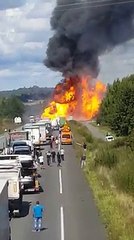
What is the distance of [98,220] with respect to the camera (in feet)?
80.3

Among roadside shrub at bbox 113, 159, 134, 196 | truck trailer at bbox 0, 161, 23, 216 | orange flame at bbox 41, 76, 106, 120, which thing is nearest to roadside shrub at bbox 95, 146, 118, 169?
roadside shrub at bbox 113, 159, 134, 196

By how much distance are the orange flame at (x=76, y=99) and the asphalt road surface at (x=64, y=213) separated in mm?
56515

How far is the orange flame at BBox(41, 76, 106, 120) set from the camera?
322 feet

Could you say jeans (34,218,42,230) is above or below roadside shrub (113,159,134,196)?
below

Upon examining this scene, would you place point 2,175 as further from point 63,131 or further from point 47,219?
point 63,131

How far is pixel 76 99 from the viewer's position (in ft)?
337

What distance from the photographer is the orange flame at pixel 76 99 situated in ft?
322

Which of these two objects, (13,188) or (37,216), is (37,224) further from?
(13,188)

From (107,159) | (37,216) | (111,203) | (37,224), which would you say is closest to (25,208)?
(111,203)

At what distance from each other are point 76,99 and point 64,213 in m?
76.5

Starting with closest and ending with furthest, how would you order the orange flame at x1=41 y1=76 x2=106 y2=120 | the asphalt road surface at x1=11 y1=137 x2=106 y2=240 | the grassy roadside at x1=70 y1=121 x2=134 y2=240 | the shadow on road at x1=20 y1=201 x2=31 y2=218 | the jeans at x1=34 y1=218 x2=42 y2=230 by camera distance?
1. the grassy roadside at x1=70 y1=121 x2=134 y2=240
2. the asphalt road surface at x1=11 y1=137 x2=106 y2=240
3. the jeans at x1=34 y1=218 x2=42 y2=230
4. the shadow on road at x1=20 y1=201 x2=31 y2=218
5. the orange flame at x1=41 y1=76 x2=106 y2=120

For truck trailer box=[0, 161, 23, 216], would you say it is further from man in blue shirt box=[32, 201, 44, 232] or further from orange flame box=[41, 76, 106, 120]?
orange flame box=[41, 76, 106, 120]

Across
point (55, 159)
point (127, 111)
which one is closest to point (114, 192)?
point (55, 159)

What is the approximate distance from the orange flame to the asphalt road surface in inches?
2225
